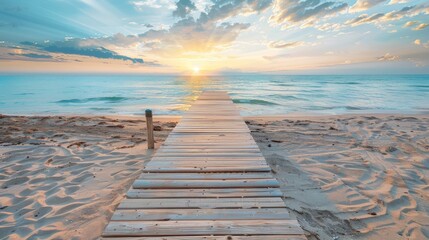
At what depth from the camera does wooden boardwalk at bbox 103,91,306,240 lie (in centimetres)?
220

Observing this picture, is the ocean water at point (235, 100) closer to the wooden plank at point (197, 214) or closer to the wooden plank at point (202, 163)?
the wooden plank at point (202, 163)

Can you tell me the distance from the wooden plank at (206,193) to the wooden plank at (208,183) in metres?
0.08

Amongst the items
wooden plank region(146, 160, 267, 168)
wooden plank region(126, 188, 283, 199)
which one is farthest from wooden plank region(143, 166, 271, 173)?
wooden plank region(126, 188, 283, 199)

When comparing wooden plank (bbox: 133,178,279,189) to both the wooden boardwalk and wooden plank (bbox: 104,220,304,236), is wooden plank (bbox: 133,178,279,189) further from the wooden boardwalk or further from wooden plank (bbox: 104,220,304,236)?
wooden plank (bbox: 104,220,304,236)

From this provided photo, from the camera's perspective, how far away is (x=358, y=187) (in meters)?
4.53

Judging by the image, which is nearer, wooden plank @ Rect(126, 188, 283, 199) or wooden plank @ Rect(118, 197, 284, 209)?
wooden plank @ Rect(118, 197, 284, 209)

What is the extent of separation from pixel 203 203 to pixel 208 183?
1.59 ft

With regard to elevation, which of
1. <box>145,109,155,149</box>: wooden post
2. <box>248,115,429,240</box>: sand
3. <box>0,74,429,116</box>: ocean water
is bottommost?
<box>0,74,429,116</box>: ocean water

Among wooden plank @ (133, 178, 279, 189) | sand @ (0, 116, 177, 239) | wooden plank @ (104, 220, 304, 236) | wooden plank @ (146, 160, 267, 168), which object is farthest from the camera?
wooden plank @ (146, 160, 267, 168)

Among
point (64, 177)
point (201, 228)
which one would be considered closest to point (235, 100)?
point (64, 177)

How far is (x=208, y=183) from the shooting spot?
3152 millimetres

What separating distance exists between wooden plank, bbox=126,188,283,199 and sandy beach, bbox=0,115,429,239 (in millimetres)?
989

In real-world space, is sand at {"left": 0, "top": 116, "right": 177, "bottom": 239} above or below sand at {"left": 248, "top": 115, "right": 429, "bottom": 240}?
below

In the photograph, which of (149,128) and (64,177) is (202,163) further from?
(64,177)
